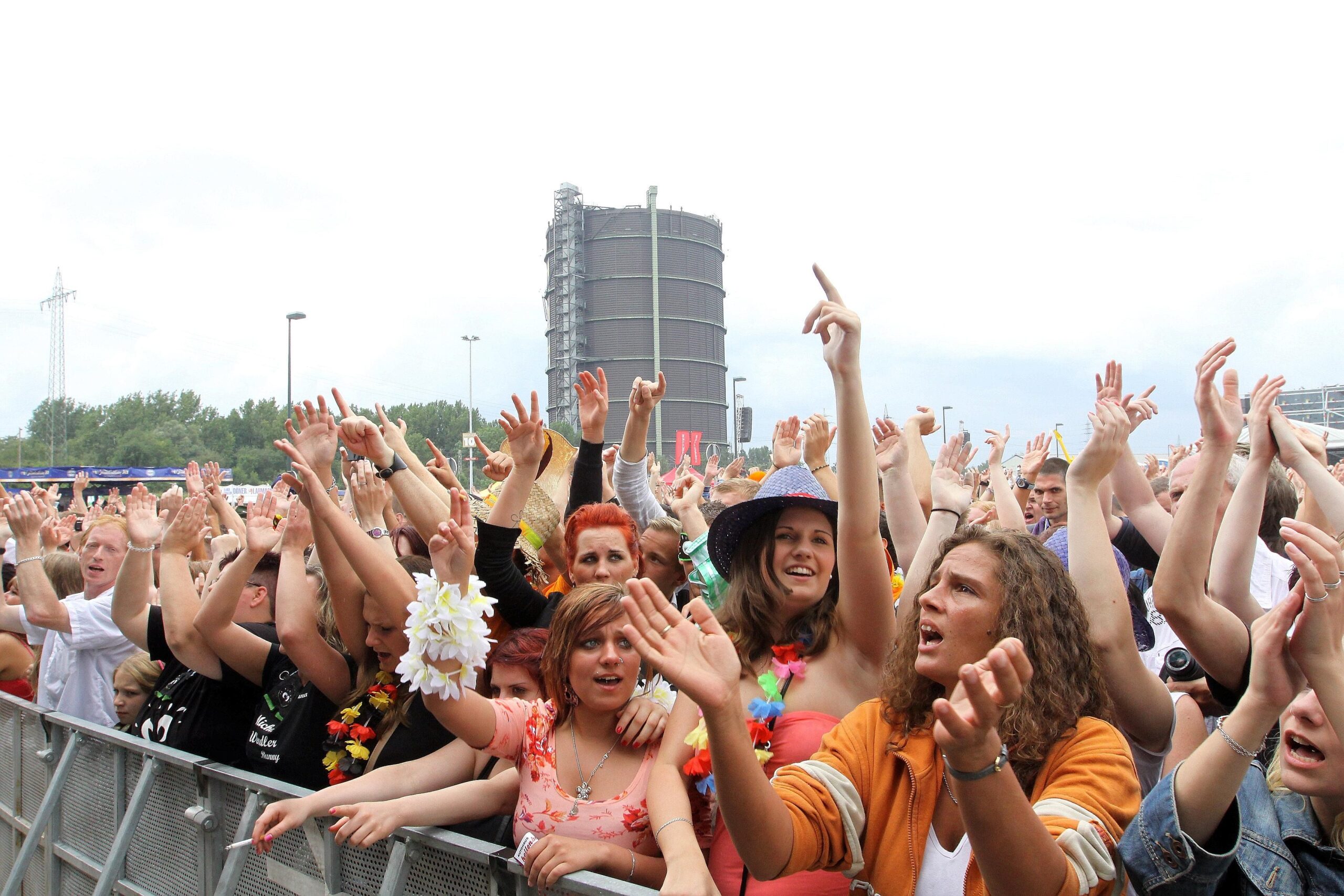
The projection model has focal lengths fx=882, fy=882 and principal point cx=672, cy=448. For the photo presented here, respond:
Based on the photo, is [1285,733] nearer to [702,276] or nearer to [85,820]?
[85,820]

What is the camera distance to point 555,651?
2.57 meters

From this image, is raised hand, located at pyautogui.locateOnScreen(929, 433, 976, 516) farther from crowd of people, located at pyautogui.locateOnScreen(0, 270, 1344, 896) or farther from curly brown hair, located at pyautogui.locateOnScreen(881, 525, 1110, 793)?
curly brown hair, located at pyautogui.locateOnScreen(881, 525, 1110, 793)

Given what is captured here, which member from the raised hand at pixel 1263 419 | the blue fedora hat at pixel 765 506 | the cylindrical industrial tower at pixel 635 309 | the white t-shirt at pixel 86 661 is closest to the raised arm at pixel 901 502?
the blue fedora hat at pixel 765 506

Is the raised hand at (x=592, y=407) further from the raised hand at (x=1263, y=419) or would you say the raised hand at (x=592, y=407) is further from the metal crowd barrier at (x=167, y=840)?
the raised hand at (x=1263, y=419)

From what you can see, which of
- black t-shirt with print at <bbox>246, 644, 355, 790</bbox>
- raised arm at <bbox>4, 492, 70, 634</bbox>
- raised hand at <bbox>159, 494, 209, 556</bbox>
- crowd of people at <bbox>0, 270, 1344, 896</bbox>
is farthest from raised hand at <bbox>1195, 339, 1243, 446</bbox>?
raised arm at <bbox>4, 492, 70, 634</bbox>

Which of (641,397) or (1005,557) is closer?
(1005,557)

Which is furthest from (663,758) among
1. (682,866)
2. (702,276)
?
(702,276)

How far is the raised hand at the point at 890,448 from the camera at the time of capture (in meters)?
3.43

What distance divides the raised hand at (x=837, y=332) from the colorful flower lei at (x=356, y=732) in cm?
183

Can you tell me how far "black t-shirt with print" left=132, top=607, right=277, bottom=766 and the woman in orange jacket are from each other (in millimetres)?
2467

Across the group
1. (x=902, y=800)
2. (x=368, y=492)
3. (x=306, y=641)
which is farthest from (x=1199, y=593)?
(x=368, y=492)

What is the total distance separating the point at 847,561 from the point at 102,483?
52371 mm

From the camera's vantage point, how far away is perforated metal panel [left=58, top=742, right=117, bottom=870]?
12.0 ft

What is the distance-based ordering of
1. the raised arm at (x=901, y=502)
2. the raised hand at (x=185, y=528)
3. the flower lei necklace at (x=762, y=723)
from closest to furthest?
1. the flower lei necklace at (x=762, y=723)
2. the raised arm at (x=901, y=502)
3. the raised hand at (x=185, y=528)
